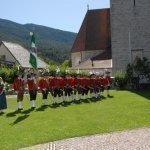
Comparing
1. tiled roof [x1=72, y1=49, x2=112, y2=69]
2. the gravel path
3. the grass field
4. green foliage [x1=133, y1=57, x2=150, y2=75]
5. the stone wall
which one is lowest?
the gravel path

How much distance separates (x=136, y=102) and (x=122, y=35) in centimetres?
1772

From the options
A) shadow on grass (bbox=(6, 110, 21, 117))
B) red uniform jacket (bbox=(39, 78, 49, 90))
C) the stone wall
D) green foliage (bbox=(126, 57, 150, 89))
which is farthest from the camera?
the stone wall

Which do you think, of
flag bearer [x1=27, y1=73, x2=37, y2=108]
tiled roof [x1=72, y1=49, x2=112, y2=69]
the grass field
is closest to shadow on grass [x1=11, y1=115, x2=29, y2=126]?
the grass field

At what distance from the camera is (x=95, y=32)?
58.0 metres

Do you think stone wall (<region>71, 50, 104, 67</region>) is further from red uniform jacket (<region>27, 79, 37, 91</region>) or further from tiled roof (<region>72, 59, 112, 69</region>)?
red uniform jacket (<region>27, 79, 37, 91</region>)

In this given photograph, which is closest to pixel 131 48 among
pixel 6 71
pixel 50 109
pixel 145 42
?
pixel 145 42

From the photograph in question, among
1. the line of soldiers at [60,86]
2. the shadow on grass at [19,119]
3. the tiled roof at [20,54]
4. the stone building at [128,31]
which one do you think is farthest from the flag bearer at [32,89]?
the tiled roof at [20,54]

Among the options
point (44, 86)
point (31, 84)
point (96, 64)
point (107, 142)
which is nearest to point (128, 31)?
point (96, 64)

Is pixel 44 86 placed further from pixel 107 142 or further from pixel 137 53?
pixel 137 53

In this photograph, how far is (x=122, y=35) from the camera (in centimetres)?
4191

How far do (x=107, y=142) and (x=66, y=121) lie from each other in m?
4.57

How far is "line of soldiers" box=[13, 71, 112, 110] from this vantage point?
73.3 feet

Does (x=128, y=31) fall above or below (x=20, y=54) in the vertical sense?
above

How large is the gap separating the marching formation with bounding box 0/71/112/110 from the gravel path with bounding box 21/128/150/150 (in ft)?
26.3
